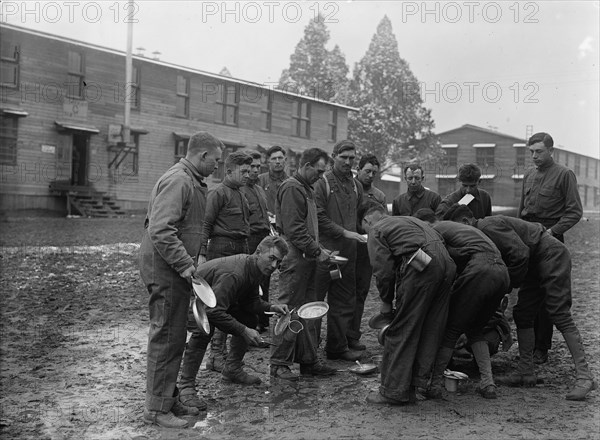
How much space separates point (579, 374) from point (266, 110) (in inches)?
1106

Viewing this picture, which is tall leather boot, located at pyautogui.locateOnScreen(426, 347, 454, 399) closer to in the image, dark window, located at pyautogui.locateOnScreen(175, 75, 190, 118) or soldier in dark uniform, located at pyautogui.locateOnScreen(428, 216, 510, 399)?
soldier in dark uniform, located at pyautogui.locateOnScreen(428, 216, 510, 399)

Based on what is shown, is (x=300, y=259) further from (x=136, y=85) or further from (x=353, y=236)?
(x=136, y=85)

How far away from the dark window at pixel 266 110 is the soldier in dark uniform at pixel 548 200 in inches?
1026

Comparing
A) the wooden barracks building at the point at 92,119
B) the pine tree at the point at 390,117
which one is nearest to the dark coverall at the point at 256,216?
the wooden barracks building at the point at 92,119

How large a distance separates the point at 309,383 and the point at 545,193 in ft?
10.8

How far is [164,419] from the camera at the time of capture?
4.53 meters

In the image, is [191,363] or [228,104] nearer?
[191,363]

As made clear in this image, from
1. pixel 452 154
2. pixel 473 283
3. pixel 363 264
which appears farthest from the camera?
pixel 452 154

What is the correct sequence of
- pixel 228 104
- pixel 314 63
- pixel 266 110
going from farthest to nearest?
pixel 314 63 → pixel 266 110 → pixel 228 104

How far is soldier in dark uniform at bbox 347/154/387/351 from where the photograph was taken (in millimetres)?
6918

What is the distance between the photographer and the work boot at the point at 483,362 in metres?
5.28

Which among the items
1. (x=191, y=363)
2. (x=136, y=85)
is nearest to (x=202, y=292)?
(x=191, y=363)

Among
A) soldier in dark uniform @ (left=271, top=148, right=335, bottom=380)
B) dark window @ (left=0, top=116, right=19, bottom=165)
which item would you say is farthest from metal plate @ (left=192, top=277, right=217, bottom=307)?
dark window @ (left=0, top=116, right=19, bottom=165)

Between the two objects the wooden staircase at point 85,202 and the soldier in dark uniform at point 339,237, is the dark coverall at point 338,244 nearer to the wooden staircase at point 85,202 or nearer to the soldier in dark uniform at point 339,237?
the soldier in dark uniform at point 339,237
